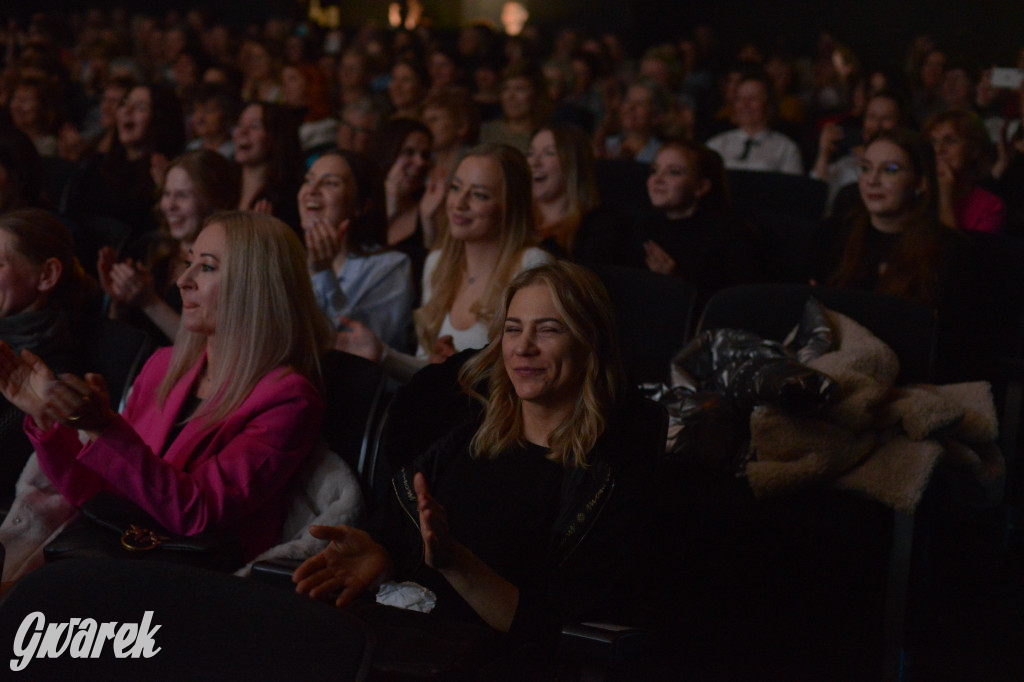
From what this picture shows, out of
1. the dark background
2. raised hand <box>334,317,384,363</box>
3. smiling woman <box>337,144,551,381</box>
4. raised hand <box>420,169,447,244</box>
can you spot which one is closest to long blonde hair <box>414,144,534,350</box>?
smiling woman <box>337,144,551,381</box>

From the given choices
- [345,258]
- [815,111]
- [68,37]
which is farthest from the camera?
[68,37]

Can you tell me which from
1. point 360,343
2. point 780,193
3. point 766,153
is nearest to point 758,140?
Answer: point 766,153

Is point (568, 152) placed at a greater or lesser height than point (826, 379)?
greater

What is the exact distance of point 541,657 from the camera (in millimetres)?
1601

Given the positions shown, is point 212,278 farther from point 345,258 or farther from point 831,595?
point 831,595

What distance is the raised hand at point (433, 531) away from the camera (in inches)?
57.2

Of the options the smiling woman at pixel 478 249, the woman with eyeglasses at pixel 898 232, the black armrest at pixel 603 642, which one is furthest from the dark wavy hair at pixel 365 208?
the black armrest at pixel 603 642

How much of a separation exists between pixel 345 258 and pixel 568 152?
1.00 m

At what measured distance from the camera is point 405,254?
320 cm

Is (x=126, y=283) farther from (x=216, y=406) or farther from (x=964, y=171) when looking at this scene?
(x=964, y=171)

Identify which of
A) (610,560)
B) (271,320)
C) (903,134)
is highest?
(903,134)

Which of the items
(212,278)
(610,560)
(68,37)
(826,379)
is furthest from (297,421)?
(68,37)

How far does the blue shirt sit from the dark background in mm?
7998

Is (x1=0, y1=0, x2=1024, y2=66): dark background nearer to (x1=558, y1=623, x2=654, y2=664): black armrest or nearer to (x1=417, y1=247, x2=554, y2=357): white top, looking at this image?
(x1=417, y1=247, x2=554, y2=357): white top
